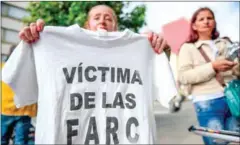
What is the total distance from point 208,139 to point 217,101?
35 centimetres

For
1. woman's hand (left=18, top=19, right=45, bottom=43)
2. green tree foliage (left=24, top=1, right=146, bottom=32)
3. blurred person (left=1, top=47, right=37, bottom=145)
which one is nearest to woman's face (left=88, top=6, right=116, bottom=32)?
woman's hand (left=18, top=19, right=45, bottom=43)

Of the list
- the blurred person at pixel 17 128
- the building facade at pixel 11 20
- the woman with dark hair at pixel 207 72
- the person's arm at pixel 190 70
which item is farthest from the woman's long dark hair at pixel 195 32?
the building facade at pixel 11 20

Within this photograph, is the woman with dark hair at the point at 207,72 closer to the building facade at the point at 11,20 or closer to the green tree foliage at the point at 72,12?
the green tree foliage at the point at 72,12

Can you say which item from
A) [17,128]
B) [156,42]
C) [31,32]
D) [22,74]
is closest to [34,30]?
[31,32]

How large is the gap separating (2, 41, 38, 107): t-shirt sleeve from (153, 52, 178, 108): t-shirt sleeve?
73 cm

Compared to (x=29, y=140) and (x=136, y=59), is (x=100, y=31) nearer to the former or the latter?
(x=136, y=59)

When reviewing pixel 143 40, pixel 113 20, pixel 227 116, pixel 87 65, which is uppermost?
pixel 113 20

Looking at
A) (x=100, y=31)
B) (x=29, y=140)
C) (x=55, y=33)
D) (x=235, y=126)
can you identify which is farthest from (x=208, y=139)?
(x=29, y=140)

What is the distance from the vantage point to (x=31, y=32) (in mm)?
1931

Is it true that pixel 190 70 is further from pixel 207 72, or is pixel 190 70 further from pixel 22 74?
pixel 22 74

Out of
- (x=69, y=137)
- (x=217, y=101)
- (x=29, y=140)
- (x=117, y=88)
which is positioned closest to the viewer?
(x=69, y=137)

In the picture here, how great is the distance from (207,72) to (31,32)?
1476 millimetres

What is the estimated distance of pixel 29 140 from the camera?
3779 millimetres

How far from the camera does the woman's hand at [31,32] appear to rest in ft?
6.27
